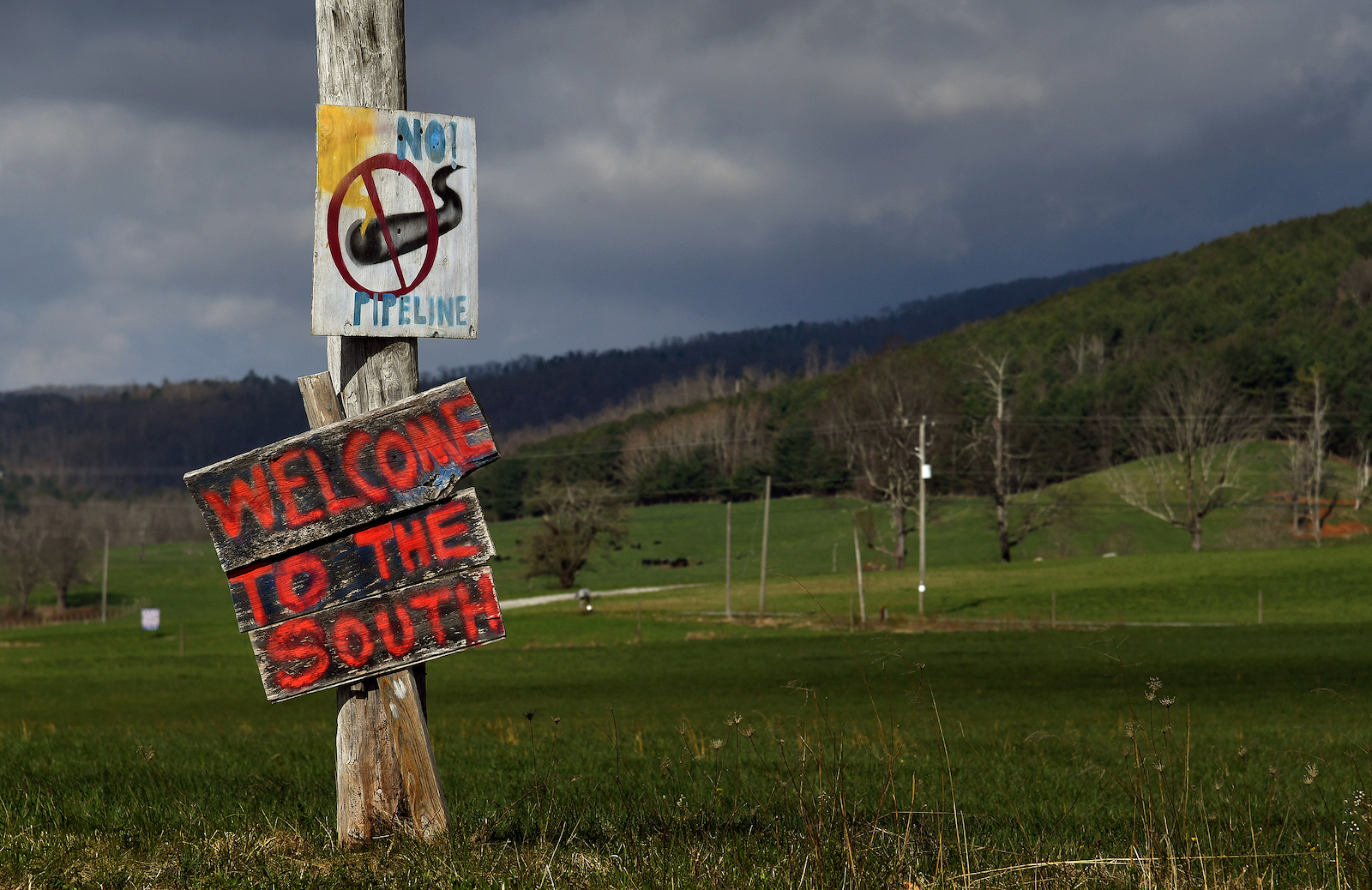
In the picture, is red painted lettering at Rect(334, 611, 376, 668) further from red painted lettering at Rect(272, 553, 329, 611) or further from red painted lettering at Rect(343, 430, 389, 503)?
red painted lettering at Rect(343, 430, 389, 503)

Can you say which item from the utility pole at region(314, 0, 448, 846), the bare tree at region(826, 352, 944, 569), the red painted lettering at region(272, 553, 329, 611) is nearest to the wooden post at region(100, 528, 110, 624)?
the bare tree at region(826, 352, 944, 569)

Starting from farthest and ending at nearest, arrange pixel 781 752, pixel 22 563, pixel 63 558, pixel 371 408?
pixel 63 558, pixel 22 563, pixel 371 408, pixel 781 752

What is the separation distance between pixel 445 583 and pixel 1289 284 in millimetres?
156019

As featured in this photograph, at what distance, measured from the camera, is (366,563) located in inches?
165

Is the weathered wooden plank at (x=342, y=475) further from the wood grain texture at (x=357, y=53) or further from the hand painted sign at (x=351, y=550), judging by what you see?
the wood grain texture at (x=357, y=53)

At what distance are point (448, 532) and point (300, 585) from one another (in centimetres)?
57

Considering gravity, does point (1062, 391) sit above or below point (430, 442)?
above

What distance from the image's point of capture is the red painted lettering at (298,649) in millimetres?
4188

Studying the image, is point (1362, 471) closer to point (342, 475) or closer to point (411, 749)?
point (411, 749)

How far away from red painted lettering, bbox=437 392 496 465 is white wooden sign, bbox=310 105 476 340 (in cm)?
48

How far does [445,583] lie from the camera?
13.9 feet

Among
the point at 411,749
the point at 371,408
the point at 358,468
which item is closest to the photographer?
the point at 358,468

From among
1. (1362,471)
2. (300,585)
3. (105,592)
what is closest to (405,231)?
(300,585)

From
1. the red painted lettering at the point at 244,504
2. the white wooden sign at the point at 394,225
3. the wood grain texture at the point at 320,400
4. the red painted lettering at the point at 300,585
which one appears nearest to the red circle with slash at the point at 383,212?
the white wooden sign at the point at 394,225
